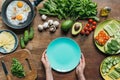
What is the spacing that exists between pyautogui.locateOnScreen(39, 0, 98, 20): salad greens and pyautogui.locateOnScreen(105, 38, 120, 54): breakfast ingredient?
8.5 inches

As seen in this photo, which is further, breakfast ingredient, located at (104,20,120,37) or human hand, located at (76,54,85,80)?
breakfast ingredient, located at (104,20,120,37)

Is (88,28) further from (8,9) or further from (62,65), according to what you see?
(8,9)

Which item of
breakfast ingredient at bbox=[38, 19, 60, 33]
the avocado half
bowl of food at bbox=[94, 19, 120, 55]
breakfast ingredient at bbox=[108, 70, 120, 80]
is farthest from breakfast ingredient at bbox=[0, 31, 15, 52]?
breakfast ingredient at bbox=[108, 70, 120, 80]

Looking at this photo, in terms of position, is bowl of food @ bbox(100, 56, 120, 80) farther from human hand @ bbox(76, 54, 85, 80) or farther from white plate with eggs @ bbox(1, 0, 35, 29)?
white plate with eggs @ bbox(1, 0, 35, 29)

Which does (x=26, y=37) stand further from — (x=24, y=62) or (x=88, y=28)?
(x=88, y=28)

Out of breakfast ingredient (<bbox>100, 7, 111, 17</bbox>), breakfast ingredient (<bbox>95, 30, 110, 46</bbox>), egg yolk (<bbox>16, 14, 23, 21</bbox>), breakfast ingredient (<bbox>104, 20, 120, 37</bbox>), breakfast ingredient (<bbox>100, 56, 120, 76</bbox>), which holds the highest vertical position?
egg yolk (<bbox>16, 14, 23, 21</bbox>)

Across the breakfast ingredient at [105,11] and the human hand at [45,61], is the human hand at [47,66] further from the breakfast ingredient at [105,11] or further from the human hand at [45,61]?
the breakfast ingredient at [105,11]

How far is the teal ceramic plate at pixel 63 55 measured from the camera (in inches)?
131

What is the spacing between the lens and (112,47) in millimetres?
3316

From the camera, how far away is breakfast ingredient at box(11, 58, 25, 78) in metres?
3.25

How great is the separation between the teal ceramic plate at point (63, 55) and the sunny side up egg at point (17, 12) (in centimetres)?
31

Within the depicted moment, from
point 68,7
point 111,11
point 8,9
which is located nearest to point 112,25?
point 111,11

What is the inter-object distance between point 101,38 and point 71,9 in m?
0.31

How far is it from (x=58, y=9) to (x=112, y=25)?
42cm
